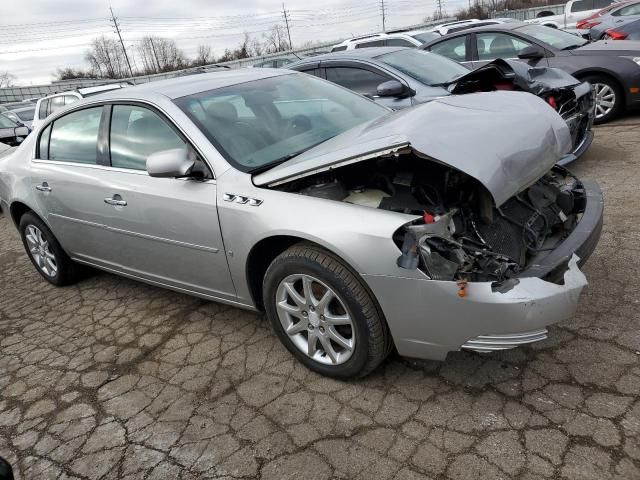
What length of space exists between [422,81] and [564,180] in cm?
299

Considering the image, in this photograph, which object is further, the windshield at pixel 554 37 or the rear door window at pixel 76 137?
the windshield at pixel 554 37

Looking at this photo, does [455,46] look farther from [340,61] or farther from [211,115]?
[211,115]

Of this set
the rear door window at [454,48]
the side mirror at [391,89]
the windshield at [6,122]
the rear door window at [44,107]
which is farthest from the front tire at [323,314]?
the windshield at [6,122]

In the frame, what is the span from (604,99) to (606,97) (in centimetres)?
4

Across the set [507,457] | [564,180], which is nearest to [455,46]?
[564,180]

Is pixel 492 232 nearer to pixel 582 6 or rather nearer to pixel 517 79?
pixel 517 79

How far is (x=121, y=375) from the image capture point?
10.3ft

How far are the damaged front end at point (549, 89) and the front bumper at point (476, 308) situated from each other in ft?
9.67

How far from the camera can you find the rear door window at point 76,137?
3641 millimetres

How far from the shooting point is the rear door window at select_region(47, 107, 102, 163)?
11.9 ft

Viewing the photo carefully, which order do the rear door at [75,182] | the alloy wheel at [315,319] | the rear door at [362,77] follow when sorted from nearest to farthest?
the alloy wheel at [315,319]
the rear door at [75,182]
the rear door at [362,77]

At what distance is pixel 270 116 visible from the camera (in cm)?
322

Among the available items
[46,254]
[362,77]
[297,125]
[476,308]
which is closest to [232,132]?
[297,125]

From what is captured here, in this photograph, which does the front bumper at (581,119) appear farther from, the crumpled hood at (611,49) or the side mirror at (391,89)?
the crumpled hood at (611,49)
